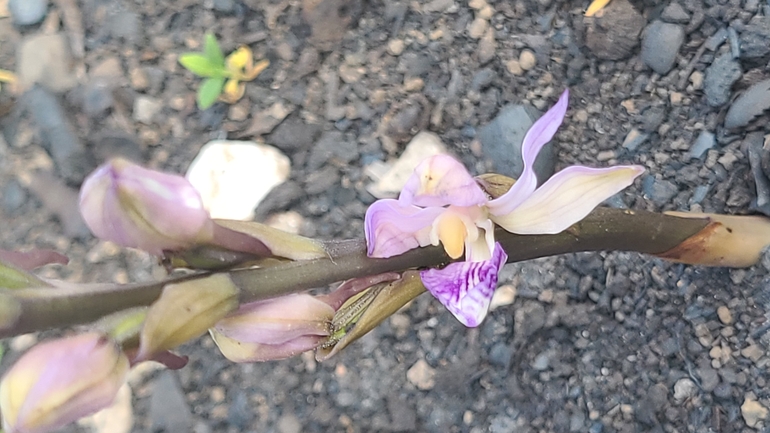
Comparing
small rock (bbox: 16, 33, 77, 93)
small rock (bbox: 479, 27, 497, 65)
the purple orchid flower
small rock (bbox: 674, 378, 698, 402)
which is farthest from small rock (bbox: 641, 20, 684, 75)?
small rock (bbox: 16, 33, 77, 93)

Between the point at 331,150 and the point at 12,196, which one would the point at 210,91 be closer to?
the point at 331,150

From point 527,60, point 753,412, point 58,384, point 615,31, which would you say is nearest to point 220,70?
point 527,60

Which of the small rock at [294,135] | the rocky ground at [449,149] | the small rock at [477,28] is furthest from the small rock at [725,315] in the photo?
the small rock at [294,135]

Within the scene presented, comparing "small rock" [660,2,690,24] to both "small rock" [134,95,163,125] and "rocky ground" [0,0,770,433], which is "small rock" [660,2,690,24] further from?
"small rock" [134,95,163,125]

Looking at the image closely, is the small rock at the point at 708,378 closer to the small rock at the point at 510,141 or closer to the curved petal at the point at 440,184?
the small rock at the point at 510,141

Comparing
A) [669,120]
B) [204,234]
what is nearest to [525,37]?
[669,120]
